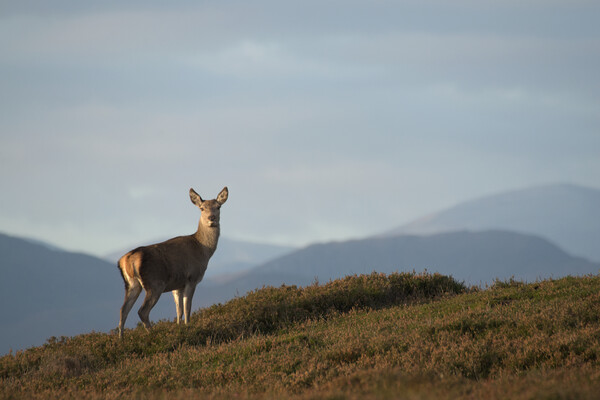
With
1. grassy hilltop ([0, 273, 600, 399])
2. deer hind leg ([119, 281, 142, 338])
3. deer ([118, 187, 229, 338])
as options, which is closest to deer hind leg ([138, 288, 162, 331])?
deer ([118, 187, 229, 338])

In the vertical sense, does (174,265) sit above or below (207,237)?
below

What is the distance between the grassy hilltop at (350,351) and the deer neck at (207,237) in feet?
5.51

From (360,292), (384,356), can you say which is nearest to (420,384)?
(384,356)

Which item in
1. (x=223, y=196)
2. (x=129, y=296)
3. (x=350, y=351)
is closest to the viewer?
(x=350, y=351)

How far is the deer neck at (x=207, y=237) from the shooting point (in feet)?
55.8

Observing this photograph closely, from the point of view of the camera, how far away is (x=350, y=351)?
40.3ft

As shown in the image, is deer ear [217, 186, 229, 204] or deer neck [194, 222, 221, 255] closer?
deer neck [194, 222, 221, 255]

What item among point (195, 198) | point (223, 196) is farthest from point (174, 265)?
point (223, 196)

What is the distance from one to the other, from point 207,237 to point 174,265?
1.50 metres

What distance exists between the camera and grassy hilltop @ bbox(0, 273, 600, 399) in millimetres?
9781

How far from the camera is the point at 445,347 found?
1191 centimetres

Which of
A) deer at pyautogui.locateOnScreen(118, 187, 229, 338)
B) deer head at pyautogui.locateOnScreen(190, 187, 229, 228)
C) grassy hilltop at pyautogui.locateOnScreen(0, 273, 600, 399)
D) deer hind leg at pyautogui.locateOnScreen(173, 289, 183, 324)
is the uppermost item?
deer head at pyautogui.locateOnScreen(190, 187, 229, 228)

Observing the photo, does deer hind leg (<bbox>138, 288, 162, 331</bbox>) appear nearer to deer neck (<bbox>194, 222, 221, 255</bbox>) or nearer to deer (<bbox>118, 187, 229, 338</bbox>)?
deer (<bbox>118, 187, 229, 338</bbox>)

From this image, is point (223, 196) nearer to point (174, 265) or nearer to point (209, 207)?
point (209, 207)
